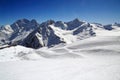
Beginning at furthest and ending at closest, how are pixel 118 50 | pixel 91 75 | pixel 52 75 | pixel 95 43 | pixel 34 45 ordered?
1. pixel 34 45
2. pixel 95 43
3. pixel 118 50
4. pixel 52 75
5. pixel 91 75

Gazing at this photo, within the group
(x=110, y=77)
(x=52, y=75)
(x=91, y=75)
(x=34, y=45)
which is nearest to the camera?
(x=110, y=77)

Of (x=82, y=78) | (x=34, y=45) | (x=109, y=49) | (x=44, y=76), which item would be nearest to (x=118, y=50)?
(x=109, y=49)

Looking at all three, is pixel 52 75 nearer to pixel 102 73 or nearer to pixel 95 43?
pixel 102 73

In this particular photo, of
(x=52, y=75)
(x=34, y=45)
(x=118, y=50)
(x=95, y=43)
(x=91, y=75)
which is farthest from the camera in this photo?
(x=34, y=45)

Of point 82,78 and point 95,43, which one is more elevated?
point 95,43

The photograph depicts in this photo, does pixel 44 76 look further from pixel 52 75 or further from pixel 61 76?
pixel 61 76

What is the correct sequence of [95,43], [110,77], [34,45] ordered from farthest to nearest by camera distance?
[34,45]
[95,43]
[110,77]

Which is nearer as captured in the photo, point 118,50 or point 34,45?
point 118,50

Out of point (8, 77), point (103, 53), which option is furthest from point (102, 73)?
point (103, 53)

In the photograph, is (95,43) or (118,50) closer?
(118,50)
